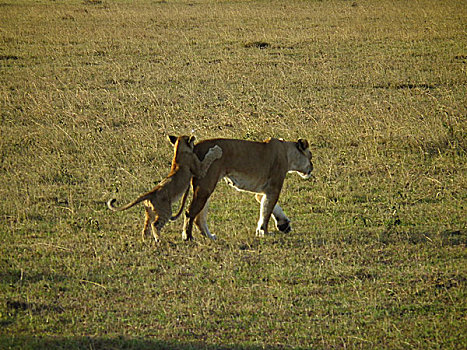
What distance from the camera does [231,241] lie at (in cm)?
684

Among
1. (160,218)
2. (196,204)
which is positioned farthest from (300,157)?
(160,218)

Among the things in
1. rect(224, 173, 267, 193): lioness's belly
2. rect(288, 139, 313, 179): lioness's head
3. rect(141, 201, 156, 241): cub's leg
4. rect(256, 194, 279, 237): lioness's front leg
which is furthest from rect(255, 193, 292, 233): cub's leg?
rect(141, 201, 156, 241): cub's leg

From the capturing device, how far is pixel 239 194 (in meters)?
8.58

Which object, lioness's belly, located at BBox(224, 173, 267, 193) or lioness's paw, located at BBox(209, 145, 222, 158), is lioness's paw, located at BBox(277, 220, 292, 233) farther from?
lioness's paw, located at BBox(209, 145, 222, 158)

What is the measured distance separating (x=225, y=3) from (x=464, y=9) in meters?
8.27

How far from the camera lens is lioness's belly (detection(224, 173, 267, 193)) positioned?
685 cm

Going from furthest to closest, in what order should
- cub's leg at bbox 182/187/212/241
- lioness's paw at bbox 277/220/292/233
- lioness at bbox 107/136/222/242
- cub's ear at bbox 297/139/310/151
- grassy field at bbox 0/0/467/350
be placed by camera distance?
cub's ear at bbox 297/139/310/151
lioness's paw at bbox 277/220/292/233
cub's leg at bbox 182/187/212/241
lioness at bbox 107/136/222/242
grassy field at bbox 0/0/467/350

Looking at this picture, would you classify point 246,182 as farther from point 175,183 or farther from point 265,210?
point 175,183

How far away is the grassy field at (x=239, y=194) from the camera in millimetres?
5230

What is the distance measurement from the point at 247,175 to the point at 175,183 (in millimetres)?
729

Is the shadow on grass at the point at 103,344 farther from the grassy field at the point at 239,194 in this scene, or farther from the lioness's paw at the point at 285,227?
the lioness's paw at the point at 285,227

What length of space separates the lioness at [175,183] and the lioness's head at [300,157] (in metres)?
1.18

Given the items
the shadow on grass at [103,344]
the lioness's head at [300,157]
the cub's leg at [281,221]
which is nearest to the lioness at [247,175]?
the cub's leg at [281,221]

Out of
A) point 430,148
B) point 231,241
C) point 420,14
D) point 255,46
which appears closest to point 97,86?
point 255,46
